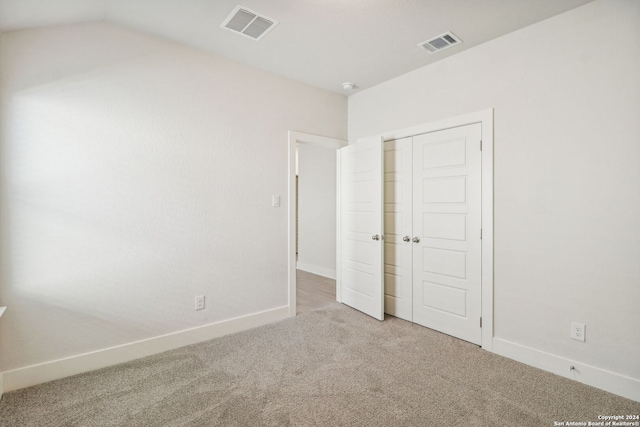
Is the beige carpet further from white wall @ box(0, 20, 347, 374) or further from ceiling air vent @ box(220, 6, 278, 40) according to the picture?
ceiling air vent @ box(220, 6, 278, 40)

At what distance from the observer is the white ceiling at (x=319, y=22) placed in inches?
82.8

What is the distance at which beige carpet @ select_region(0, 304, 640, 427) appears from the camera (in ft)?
5.89

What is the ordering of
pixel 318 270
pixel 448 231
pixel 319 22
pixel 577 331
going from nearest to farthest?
pixel 577 331
pixel 319 22
pixel 448 231
pixel 318 270

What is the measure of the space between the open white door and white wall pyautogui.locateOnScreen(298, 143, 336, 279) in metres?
1.51

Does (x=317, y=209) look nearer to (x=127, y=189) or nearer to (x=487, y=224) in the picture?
(x=487, y=224)

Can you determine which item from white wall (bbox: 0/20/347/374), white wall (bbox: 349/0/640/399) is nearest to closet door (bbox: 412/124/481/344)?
white wall (bbox: 349/0/640/399)

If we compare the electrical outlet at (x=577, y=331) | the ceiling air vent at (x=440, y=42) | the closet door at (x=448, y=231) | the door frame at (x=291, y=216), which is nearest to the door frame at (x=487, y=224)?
the closet door at (x=448, y=231)

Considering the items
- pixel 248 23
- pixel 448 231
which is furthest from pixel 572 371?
pixel 248 23

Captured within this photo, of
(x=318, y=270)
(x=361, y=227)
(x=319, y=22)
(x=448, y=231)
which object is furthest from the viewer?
(x=318, y=270)

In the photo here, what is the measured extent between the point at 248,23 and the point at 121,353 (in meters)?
2.85

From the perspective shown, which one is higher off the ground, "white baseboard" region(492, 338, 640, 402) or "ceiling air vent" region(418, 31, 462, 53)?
"ceiling air vent" region(418, 31, 462, 53)

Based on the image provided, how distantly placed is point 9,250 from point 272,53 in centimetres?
257

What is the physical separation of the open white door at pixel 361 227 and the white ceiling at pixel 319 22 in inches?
39.7

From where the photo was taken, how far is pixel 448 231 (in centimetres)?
296
